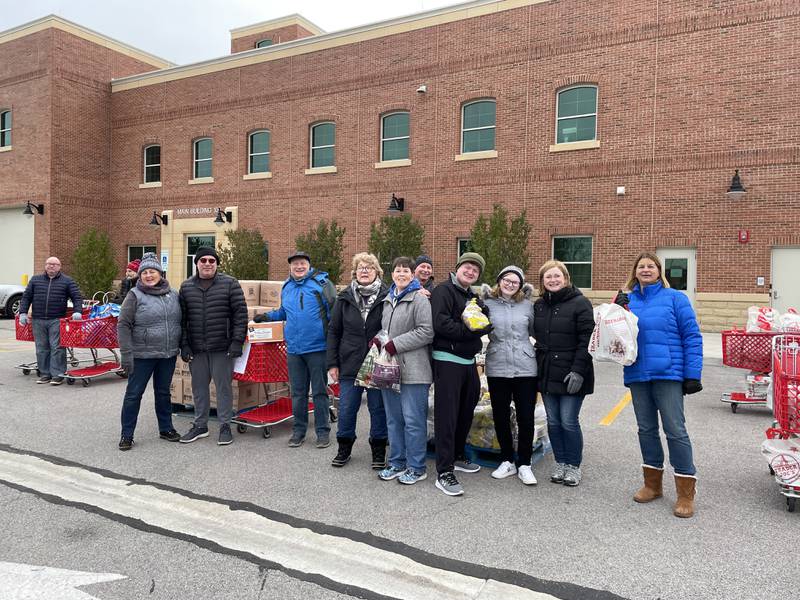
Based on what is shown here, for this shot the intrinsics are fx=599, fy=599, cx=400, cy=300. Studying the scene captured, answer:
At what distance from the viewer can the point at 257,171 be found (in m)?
22.7

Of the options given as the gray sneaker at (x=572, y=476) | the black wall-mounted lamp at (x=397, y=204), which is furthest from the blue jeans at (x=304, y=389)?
the black wall-mounted lamp at (x=397, y=204)

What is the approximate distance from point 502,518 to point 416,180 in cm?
1595

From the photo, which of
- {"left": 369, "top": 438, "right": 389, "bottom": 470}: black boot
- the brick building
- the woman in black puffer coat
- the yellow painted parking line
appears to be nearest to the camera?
the woman in black puffer coat

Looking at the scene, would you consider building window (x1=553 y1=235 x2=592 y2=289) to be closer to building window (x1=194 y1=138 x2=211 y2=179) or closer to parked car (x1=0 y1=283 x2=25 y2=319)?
building window (x1=194 y1=138 x2=211 y2=179)

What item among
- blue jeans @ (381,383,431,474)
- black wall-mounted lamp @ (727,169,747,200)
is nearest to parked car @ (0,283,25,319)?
blue jeans @ (381,383,431,474)

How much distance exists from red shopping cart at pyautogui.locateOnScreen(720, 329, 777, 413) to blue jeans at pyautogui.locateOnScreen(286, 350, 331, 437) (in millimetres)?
4962

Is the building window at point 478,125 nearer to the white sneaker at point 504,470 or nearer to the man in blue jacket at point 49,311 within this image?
the man in blue jacket at point 49,311

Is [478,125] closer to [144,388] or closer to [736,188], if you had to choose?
[736,188]

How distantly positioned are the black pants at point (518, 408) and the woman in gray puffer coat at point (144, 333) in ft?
10.9

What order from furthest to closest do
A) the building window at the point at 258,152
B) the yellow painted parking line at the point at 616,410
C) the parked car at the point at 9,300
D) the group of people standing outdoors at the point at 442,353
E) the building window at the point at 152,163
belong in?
1. the building window at the point at 152,163
2. the building window at the point at 258,152
3. the parked car at the point at 9,300
4. the yellow painted parking line at the point at 616,410
5. the group of people standing outdoors at the point at 442,353

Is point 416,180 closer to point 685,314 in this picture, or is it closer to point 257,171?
point 257,171

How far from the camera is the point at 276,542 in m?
3.94

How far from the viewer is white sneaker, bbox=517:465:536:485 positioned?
4984 millimetres

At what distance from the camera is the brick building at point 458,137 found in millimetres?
15164
